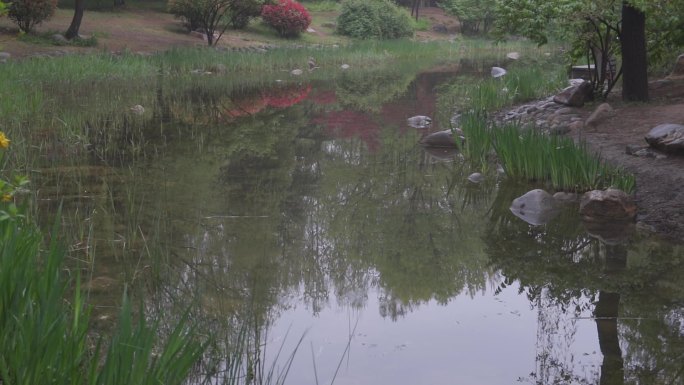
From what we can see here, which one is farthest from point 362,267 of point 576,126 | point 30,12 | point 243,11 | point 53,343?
point 243,11

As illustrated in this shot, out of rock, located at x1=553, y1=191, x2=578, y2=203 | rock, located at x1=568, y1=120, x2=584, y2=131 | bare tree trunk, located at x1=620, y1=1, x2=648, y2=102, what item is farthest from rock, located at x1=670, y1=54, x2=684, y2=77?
rock, located at x1=553, y1=191, x2=578, y2=203

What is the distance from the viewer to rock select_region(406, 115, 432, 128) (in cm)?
1402

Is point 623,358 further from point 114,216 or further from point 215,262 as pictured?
point 114,216

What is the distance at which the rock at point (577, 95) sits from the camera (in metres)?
12.1

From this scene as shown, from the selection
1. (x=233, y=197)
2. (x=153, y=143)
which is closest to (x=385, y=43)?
(x=153, y=143)

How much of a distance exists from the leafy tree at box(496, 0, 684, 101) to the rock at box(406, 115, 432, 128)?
2.25 meters

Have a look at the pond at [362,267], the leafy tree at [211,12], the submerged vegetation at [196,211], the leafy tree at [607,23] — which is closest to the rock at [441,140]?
the submerged vegetation at [196,211]

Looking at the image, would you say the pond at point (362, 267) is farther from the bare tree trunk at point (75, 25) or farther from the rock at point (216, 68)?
the bare tree trunk at point (75, 25)

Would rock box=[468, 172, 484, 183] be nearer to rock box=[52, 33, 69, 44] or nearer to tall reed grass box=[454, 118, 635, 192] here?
tall reed grass box=[454, 118, 635, 192]

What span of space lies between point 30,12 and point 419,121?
1545 cm

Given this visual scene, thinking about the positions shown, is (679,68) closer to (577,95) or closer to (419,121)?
(577,95)

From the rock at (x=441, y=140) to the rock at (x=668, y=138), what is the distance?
3358 millimetres

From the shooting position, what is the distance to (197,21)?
1272 inches

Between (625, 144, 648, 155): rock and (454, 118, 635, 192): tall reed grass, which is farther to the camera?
(625, 144, 648, 155): rock
